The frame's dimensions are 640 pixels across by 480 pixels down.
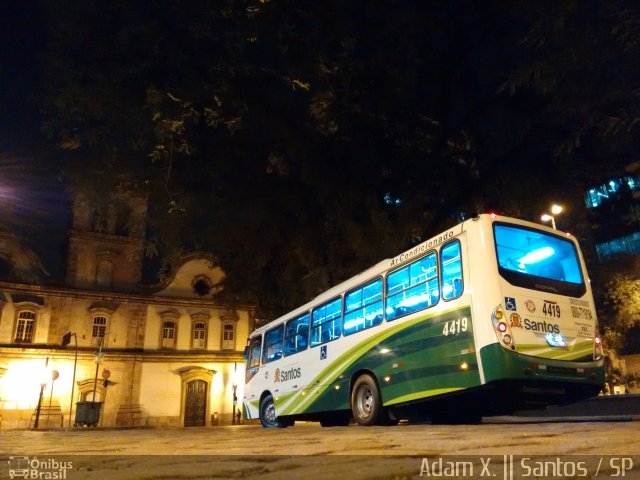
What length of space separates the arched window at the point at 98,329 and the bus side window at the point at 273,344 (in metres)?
21.4

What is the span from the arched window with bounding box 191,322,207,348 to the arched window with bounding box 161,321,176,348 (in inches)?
54.4

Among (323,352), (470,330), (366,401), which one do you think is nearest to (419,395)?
(470,330)

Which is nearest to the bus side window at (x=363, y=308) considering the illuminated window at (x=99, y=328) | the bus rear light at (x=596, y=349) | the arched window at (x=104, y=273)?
the bus rear light at (x=596, y=349)

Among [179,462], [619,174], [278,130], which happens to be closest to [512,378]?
[179,462]

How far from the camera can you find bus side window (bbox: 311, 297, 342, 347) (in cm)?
1016

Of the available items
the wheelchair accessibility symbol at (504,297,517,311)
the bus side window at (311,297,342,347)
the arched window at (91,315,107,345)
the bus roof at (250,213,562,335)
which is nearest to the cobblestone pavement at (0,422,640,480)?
the wheelchair accessibility symbol at (504,297,517,311)

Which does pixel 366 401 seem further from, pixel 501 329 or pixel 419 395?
pixel 501 329

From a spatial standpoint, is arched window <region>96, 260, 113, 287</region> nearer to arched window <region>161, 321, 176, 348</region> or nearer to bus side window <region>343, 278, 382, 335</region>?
arched window <region>161, 321, 176, 348</region>

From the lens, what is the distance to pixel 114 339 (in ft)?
101

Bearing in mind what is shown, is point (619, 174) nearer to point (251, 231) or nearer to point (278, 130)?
point (278, 130)

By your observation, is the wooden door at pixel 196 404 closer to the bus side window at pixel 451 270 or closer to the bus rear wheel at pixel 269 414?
the bus rear wheel at pixel 269 414

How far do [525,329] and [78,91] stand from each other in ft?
36.1

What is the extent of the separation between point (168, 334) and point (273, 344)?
856 inches

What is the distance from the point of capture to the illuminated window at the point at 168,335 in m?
32.2
